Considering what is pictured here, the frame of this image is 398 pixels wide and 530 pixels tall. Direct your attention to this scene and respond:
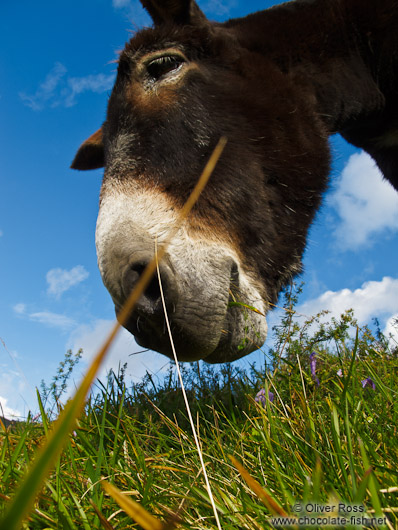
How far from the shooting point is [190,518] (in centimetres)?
117

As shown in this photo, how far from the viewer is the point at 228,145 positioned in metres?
2.65

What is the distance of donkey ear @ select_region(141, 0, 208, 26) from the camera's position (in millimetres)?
3090

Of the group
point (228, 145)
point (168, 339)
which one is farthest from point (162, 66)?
point (168, 339)

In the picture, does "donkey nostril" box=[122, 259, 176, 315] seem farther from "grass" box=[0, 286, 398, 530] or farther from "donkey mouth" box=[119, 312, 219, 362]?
"grass" box=[0, 286, 398, 530]

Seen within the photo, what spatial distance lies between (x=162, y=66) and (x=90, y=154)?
1517mm

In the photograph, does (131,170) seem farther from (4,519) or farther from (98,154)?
(4,519)

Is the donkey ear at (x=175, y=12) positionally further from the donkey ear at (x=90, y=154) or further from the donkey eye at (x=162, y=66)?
the donkey ear at (x=90, y=154)

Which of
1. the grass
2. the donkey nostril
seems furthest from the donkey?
the grass

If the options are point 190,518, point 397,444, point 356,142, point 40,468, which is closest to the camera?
point 40,468

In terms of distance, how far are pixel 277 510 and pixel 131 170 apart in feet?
6.87

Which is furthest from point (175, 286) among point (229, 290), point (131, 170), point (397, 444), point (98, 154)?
point (98, 154)

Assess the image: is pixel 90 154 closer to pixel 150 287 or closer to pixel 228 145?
pixel 228 145

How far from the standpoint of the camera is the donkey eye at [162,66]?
2.84 m

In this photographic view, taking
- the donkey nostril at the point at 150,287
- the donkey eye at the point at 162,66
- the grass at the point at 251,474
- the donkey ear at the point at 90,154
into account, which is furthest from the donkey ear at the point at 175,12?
the grass at the point at 251,474
